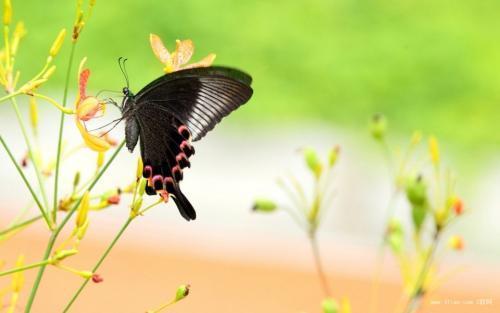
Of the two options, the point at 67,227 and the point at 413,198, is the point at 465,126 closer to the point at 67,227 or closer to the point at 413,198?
the point at 67,227

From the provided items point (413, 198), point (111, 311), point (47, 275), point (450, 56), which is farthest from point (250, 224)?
point (413, 198)

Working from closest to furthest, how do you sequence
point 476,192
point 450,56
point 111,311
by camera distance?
point 111,311 → point 476,192 → point 450,56

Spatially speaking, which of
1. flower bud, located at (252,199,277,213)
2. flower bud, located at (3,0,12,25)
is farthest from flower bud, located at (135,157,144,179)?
flower bud, located at (252,199,277,213)

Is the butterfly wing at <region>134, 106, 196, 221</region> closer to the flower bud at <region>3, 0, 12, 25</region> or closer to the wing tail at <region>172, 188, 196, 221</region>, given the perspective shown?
the wing tail at <region>172, 188, 196, 221</region>

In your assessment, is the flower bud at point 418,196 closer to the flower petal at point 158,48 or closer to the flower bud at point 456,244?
the flower bud at point 456,244

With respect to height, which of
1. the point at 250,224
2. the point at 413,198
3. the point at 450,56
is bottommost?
the point at 413,198

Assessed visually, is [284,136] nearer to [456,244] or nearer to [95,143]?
[456,244]

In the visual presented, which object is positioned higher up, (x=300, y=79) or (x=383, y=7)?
(x=383, y=7)

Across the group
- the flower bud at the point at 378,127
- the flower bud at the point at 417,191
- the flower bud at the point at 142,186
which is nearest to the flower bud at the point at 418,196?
the flower bud at the point at 417,191

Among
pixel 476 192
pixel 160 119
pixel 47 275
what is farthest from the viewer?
pixel 476 192
